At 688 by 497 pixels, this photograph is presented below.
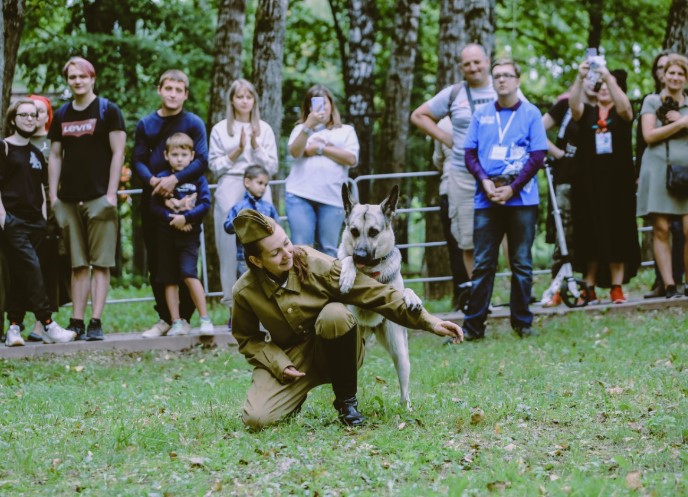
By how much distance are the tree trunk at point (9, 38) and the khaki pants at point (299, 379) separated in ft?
17.5

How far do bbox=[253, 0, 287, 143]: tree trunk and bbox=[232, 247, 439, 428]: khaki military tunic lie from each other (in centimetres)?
585

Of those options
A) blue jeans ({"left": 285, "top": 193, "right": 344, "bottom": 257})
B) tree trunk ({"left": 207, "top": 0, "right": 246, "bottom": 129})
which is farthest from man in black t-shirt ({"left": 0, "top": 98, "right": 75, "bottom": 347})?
tree trunk ({"left": 207, "top": 0, "right": 246, "bottom": 129})

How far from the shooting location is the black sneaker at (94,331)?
369 inches

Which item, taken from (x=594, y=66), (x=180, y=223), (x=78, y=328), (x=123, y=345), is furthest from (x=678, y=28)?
(x=78, y=328)

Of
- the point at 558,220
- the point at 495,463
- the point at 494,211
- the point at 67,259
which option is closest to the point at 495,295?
the point at 558,220

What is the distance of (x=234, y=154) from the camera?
31.3 feet

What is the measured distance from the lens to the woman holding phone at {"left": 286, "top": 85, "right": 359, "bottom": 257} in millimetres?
9516

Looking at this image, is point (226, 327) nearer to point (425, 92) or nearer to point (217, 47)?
point (217, 47)

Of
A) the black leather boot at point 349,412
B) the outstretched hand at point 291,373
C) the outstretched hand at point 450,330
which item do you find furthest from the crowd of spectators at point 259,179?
the outstretched hand at point 450,330

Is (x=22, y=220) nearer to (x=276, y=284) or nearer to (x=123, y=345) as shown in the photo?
(x=123, y=345)

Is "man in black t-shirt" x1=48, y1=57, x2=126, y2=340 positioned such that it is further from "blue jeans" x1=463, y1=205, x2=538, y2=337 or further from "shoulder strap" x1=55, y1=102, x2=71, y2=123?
"blue jeans" x1=463, y1=205, x2=538, y2=337

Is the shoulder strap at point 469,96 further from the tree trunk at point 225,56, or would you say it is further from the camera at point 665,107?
the tree trunk at point 225,56

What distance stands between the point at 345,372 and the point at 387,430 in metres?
0.46

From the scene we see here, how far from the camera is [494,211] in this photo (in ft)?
29.8
